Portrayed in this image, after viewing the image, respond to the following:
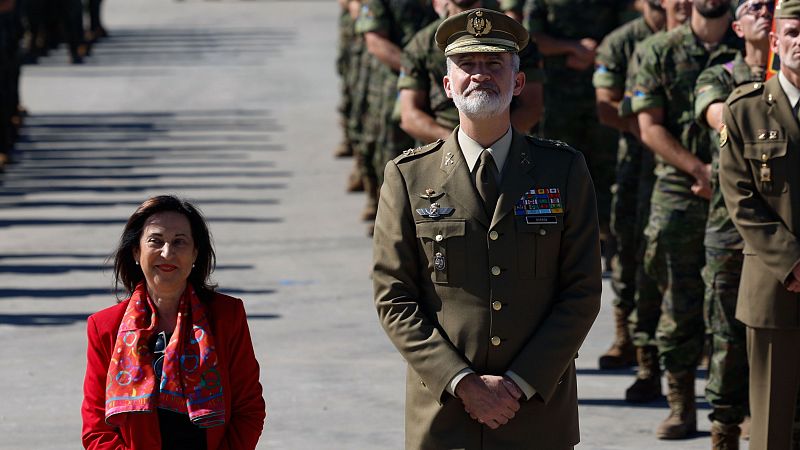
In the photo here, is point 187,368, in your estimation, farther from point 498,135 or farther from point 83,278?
point 83,278

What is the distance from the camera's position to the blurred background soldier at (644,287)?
8.85 m

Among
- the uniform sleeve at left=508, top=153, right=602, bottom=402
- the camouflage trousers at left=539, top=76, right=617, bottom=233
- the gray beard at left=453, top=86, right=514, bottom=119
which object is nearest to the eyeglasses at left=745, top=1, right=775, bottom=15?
the uniform sleeve at left=508, top=153, right=602, bottom=402

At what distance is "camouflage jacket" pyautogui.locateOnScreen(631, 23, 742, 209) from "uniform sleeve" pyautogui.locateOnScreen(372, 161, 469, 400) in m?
3.13

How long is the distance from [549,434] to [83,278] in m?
7.69

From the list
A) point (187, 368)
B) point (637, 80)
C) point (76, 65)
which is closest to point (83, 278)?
point (637, 80)

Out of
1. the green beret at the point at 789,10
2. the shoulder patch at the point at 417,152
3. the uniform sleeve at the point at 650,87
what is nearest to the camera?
the shoulder patch at the point at 417,152

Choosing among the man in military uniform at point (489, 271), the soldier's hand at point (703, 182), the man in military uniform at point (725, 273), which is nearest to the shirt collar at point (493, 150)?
the man in military uniform at point (489, 271)

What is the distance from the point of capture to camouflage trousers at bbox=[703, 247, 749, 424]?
730 cm

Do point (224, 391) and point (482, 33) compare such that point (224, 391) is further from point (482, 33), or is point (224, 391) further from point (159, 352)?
point (482, 33)

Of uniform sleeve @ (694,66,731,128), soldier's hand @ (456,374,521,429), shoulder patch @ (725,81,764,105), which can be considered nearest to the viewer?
soldier's hand @ (456,374,521,429)

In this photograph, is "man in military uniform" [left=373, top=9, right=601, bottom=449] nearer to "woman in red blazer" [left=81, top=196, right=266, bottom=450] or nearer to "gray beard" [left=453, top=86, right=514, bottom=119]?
"gray beard" [left=453, top=86, right=514, bottom=119]

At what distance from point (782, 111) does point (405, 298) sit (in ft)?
6.52

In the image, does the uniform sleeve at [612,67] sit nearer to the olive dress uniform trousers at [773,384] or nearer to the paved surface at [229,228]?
the paved surface at [229,228]

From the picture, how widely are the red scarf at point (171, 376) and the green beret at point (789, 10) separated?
2455mm
